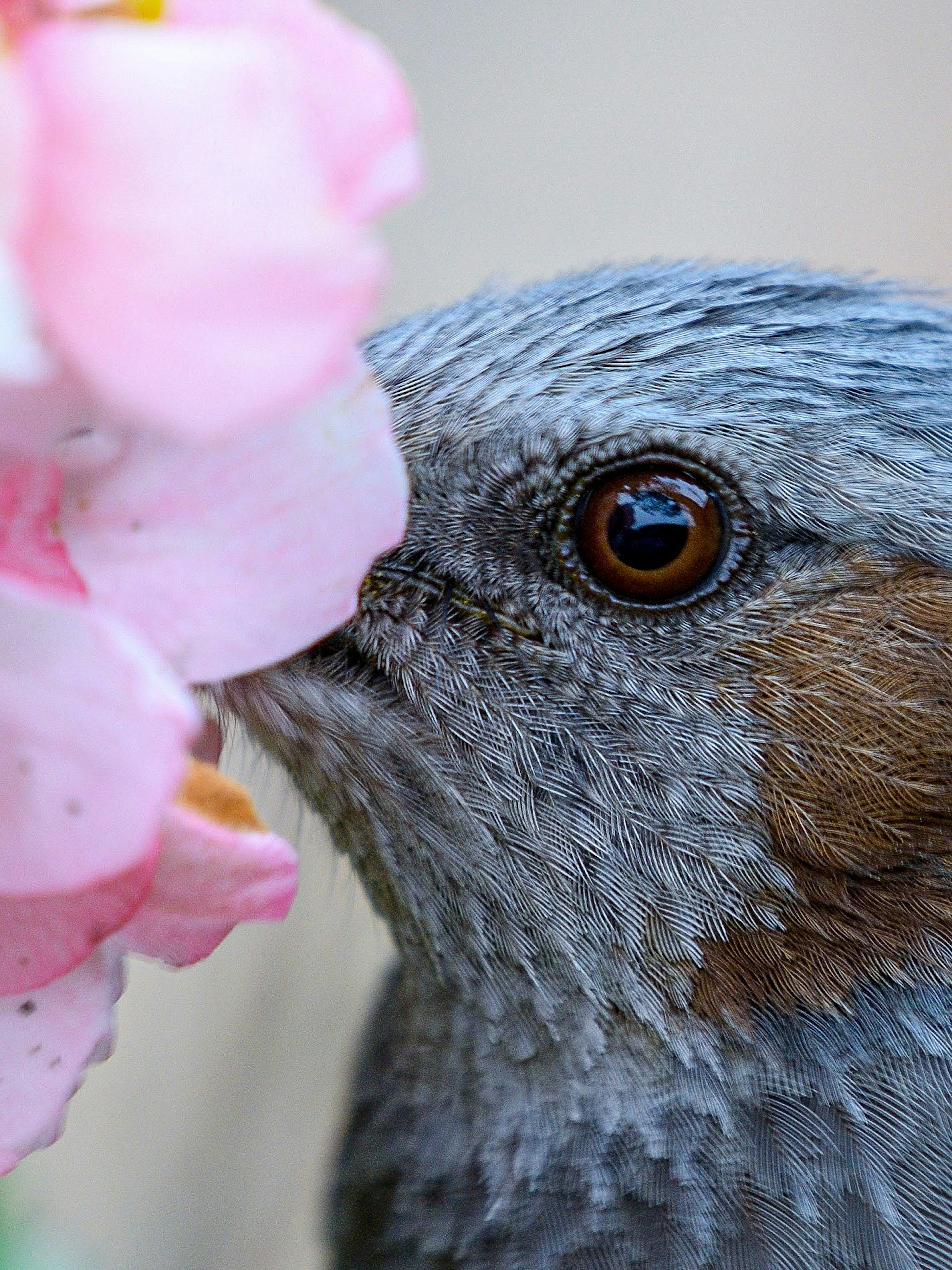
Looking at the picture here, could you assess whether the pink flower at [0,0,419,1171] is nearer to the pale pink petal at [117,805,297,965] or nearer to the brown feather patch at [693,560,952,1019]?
the pale pink petal at [117,805,297,965]

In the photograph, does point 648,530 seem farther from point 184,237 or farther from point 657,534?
point 184,237

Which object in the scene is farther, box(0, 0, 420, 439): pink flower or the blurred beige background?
the blurred beige background

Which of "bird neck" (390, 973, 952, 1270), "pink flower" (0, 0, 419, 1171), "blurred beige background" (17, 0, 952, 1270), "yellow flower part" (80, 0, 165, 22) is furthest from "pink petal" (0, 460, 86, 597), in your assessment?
"blurred beige background" (17, 0, 952, 1270)

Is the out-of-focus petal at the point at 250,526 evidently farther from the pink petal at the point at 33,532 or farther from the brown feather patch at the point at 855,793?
the brown feather patch at the point at 855,793

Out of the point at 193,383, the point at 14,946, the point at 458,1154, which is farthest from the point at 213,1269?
the point at 193,383

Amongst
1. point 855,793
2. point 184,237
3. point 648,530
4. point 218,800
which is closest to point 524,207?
point 648,530

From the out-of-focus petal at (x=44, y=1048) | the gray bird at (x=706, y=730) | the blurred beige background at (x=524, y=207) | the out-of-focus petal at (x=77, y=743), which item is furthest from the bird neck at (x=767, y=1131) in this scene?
the blurred beige background at (x=524, y=207)
